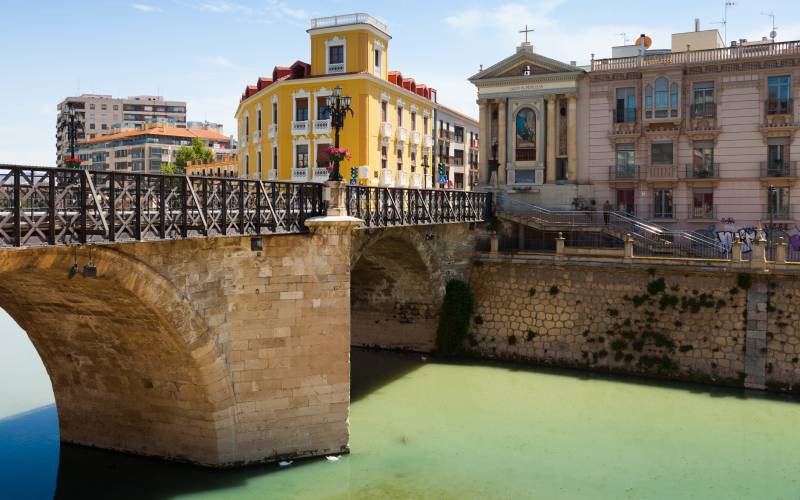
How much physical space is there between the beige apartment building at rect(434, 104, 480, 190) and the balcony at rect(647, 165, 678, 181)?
728 inches

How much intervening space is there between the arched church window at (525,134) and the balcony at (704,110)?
24.9ft

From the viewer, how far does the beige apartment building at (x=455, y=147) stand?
55344 mm

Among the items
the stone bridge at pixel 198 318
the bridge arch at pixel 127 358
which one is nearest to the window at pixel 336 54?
the stone bridge at pixel 198 318

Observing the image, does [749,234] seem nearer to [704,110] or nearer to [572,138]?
[704,110]

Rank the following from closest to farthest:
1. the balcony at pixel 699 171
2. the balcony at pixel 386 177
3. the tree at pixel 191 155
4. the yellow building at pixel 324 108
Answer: the balcony at pixel 699 171, the yellow building at pixel 324 108, the balcony at pixel 386 177, the tree at pixel 191 155

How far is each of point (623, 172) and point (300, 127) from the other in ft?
56.3

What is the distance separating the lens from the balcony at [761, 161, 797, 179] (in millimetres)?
33031

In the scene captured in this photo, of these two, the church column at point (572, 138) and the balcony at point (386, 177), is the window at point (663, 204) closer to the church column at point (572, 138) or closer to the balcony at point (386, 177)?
the church column at point (572, 138)

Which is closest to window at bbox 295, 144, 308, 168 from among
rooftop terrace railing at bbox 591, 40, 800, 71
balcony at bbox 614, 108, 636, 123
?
rooftop terrace railing at bbox 591, 40, 800, 71

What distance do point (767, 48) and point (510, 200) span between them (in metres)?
13.1

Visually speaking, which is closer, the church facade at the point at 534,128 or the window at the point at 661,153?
→ the window at the point at 661,153

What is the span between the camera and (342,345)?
18922 mm

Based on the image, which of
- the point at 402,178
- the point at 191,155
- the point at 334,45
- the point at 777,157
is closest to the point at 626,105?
the point at 777,157

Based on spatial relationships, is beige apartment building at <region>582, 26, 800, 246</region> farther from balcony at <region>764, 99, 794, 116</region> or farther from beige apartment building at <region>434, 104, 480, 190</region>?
beige apartment building at <region>434, 104, 480, 190</region>
